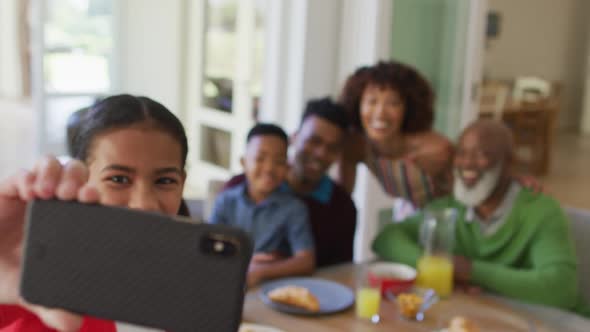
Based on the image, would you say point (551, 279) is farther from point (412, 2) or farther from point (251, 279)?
point (412, 2)

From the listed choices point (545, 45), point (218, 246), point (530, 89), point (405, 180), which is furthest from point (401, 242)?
point (545, 45)

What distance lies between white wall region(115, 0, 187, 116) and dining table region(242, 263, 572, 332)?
3.86 metres

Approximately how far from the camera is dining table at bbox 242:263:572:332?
51.4 inches

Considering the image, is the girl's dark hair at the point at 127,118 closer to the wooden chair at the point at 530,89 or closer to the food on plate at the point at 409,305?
the food on plate at the point at 409,305

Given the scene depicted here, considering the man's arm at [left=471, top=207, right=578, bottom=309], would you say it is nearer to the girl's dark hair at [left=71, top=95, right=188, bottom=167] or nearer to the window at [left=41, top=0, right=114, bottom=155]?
the girl's dark hair at [left=71, top=95, right=188, bottom=167]

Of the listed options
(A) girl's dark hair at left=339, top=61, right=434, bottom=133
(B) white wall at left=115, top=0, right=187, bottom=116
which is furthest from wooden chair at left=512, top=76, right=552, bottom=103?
(A) girl's dark hair at left=339, top=61, right=434, bottom=133

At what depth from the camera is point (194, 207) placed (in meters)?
1.91

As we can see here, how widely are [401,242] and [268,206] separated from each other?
1.13 ft

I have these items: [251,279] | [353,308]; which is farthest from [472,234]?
[251,279]

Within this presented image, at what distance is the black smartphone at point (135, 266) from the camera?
482 mm

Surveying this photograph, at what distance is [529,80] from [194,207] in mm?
6176

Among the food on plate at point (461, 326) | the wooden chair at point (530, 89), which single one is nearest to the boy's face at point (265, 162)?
the food on plate at point (461, 326)

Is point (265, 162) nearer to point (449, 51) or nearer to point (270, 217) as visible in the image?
point (270, 217)

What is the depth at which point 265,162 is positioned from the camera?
1696mm
